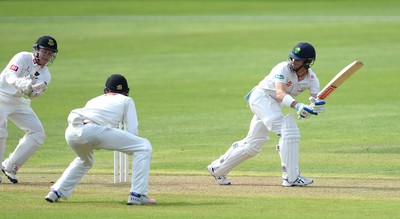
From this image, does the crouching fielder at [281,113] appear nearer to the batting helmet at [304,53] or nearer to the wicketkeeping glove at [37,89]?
the batting helmet at [304,53]

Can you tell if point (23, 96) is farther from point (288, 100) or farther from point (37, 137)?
point (288, 100)

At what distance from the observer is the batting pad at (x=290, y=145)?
1155 centimetres

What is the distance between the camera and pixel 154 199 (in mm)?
10719

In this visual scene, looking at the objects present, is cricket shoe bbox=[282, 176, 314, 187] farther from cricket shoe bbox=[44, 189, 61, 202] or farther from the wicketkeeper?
the wicketkeeper

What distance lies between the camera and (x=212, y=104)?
66.3ft

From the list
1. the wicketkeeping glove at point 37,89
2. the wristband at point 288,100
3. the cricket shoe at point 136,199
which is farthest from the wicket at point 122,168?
the wristband at point 288,100

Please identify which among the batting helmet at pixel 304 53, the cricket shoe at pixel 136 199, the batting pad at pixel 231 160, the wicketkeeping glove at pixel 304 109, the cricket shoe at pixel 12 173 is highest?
the batting helmet at pixel 304 53

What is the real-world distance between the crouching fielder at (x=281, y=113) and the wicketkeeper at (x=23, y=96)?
7.58 feet

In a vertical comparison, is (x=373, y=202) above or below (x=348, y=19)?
below

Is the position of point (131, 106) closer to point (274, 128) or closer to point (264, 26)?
point (274, 128)

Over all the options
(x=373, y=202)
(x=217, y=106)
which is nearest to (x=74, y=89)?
(x=217, y=106)

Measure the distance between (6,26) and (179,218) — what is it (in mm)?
30025

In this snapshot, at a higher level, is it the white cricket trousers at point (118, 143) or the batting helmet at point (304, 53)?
the batting helmet at point (304, 53)

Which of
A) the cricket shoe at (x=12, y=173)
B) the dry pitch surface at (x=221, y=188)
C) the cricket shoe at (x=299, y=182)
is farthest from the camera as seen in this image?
the cricket shoe at (x=12, y=173)
